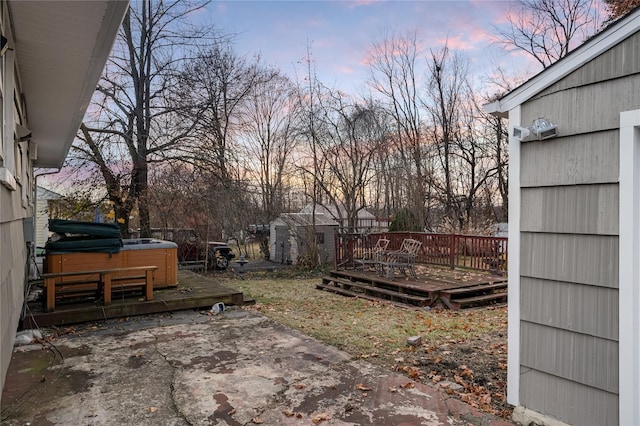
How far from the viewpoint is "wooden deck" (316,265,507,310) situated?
7.78m

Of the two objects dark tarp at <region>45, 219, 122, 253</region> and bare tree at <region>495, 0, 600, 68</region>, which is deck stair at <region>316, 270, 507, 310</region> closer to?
dark tarp at <region>45, 219, 122, 253</region>

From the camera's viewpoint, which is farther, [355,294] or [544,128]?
[355,294]

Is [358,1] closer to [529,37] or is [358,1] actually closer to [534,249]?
[534,249]

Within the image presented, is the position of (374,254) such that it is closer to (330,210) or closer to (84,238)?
(330,210)

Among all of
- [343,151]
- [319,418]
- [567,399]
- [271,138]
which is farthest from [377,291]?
[271,138]

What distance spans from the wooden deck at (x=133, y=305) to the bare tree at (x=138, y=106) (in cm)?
566

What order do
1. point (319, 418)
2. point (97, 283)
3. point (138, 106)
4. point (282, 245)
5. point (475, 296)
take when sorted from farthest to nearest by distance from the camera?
point (282, 245), point (138, 106), point (475, 296), point (97, 283), point (319, 418)

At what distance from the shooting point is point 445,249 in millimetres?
11242

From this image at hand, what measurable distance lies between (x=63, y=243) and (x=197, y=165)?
581 centimetres

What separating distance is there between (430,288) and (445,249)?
3596 millimetres

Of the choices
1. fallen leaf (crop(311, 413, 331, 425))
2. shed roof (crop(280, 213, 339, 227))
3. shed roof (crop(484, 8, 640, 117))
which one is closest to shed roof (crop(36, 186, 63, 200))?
shed roof (crop(280, 213, 339, 227))

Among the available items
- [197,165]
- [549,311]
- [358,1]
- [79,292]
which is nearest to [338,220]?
[197,165]

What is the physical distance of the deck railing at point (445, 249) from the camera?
10.3 m

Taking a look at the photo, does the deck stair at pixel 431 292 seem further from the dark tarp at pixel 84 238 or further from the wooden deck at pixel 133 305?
the dark tarp at pixel 84 238
